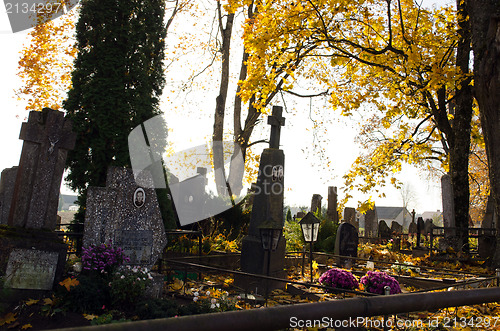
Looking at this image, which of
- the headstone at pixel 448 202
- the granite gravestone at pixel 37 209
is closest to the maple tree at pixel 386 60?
the headstone at pixel 448 202

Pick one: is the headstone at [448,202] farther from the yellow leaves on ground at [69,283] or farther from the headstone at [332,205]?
the yellow leaves on ground at [69,283]

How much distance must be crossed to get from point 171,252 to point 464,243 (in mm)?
8862

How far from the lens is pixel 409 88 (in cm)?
1212

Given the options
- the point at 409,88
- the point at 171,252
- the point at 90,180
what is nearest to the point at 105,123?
the point at 90,180

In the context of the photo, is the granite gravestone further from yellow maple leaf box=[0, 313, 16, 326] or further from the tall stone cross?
yellow maple leaf box=[0, 313, 16, 326]

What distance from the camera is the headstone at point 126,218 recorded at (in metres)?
7.55

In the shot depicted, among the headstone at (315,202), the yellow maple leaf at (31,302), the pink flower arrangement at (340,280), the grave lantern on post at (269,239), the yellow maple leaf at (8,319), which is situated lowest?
the yellow maple leaf at (8,319)

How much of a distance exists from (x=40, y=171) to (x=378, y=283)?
6.43 metres

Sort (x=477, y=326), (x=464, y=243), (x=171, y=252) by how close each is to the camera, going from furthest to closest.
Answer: (x=464, y=243), (x=171, y=252), (x=477, y=326)

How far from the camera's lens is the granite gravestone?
6.81 metres

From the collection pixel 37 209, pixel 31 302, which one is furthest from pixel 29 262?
pixel 37 209

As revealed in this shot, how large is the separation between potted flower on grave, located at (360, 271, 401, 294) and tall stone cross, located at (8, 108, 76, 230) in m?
5.88

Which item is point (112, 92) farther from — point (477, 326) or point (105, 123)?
point (477, 326)

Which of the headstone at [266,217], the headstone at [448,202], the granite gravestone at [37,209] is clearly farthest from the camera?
the headstone at [448,202]
